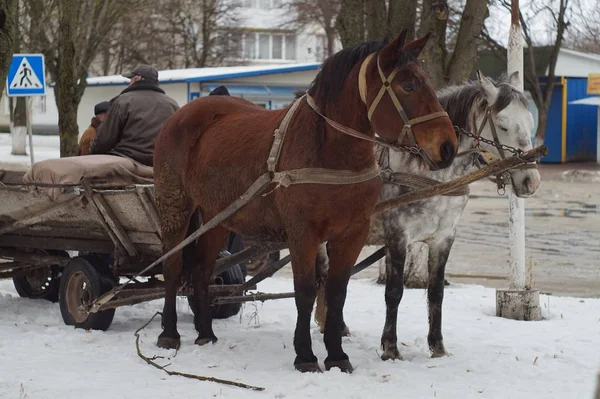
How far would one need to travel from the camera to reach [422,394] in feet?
20.3

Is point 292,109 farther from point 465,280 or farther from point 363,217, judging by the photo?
point 465,280

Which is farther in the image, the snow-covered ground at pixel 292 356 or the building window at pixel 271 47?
the building window at pixel 271 47

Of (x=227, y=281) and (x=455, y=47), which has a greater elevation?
(x=455, y=47)

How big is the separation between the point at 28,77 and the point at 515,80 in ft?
39.5

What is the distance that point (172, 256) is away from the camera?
25.8 feet

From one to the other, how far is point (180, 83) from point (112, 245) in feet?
90.7

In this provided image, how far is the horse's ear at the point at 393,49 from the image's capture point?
20.3 feet

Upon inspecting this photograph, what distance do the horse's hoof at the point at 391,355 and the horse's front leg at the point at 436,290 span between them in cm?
29

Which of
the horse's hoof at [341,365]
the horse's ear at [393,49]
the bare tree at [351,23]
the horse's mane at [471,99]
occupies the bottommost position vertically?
the horse's hoof at [341,365]

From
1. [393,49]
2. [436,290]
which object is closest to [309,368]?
[436,290]

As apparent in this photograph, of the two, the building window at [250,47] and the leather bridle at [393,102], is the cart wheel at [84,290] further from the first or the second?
the building window at [250,47]

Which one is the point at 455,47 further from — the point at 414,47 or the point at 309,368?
the point at 309,368

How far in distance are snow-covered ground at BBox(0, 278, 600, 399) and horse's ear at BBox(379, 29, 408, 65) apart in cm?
205

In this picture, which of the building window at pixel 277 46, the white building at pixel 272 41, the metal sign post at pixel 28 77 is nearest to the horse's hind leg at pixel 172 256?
the metal sign post at pixel 28 77
